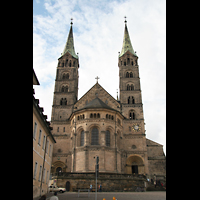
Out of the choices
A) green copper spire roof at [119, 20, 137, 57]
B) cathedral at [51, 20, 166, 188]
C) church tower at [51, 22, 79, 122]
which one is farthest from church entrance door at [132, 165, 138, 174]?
green copper spire roof at [119, 20, 137, 57]

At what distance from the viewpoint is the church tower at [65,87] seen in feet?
155

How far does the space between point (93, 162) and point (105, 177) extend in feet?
20.8

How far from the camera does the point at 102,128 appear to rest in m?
39.9

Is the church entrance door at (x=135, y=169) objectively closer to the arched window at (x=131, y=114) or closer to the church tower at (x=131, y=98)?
the church tower at (x=131, y=98)

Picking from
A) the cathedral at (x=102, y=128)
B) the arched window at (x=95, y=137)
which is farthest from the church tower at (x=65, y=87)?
the arched window at (x=95, y=137)

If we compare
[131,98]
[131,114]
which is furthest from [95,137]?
[131,98]

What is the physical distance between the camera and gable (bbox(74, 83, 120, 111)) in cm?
4719
